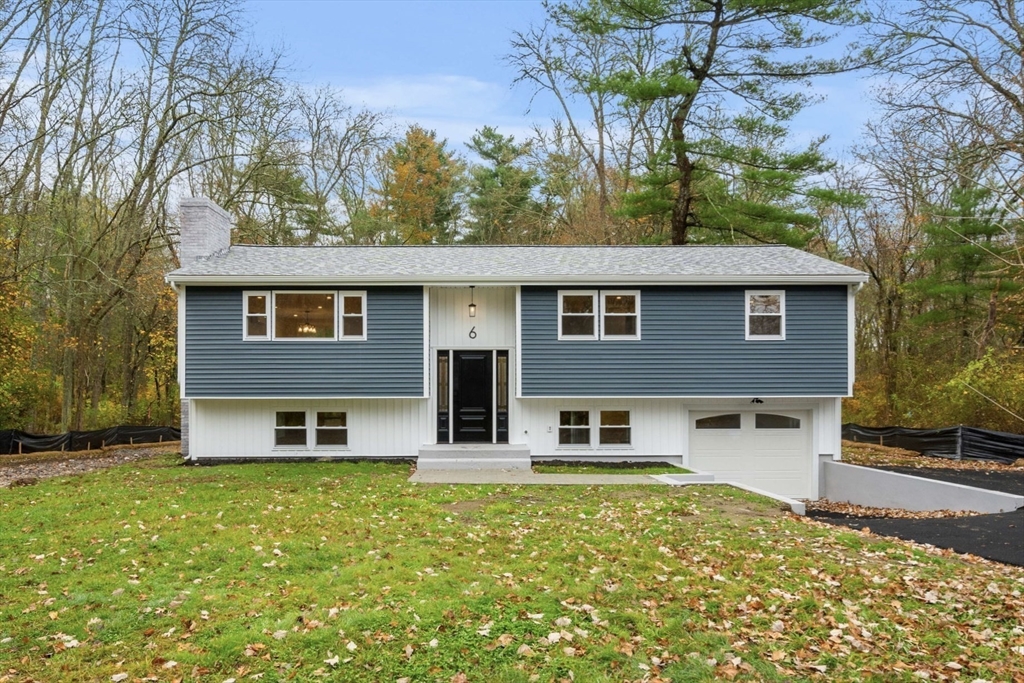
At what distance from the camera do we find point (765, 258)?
16703 millimetres

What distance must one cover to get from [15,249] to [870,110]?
25.9 m

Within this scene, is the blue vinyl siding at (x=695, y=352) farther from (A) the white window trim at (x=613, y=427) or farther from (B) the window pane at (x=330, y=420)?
(B) the window pane at (x=330, y=420)

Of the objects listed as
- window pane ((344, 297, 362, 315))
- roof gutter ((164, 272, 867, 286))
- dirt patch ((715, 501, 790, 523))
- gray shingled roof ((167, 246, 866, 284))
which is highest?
gray shingled roof ((167, 246, 866, 284))

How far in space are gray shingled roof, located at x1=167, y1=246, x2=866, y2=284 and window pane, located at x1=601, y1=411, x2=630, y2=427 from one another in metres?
2.89

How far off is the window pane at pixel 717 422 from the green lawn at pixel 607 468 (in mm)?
1283

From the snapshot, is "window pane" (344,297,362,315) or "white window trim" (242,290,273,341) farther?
"window pane" (344,297,362,315)

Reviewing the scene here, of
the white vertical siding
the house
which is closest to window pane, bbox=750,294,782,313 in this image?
the house

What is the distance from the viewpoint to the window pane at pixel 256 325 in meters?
14.9

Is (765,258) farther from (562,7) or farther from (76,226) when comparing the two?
(76,226)

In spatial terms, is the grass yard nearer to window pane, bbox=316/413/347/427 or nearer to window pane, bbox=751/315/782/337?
window pane, bbox=316/413/347/427

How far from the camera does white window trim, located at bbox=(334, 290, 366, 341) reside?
49.0 feet

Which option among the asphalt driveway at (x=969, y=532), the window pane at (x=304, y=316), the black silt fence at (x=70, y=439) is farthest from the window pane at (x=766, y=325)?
the black silt fence at (x=70, y=439)

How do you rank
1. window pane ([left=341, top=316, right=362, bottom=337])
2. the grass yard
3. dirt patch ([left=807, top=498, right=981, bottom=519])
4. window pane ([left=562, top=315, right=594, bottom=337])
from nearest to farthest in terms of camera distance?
the grass yard
dirt patch ([left=807, top=498, right=981, bottom=519])
window pane ([left=341, top=316, right=362, bottom=337])
window pane ([left=562, top=315, right=594, bottom=337])

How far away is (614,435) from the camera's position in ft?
50.7
